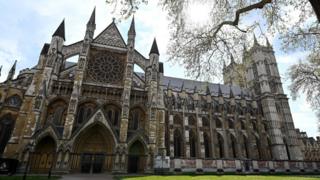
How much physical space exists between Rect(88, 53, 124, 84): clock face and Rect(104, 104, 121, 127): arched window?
10.7 ft

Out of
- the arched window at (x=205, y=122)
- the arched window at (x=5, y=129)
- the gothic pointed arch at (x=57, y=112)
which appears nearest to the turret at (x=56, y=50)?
the gothic pointed arch at (x=57, y=112)

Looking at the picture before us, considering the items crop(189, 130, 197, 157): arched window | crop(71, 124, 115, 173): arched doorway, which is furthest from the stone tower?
crop(71, 124, 115, 173): arched doorway

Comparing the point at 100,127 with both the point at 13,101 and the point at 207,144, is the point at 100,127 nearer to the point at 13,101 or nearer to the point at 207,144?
the point at 13,101

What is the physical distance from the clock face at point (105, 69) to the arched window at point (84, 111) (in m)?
3.29

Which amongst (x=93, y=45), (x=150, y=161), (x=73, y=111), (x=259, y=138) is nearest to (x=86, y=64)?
(x=93, y=45)

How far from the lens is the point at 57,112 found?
22.9 meters

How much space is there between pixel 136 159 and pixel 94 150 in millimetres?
4780

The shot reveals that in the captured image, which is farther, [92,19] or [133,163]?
[92,19]

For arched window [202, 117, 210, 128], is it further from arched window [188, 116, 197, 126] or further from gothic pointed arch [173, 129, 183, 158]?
gothic pointed arch [173, 129, 183, 158]

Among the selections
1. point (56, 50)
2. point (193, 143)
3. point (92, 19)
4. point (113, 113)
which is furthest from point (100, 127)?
point (193, 143)

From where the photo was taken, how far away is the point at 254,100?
4538cm

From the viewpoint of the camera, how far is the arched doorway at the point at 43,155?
64.8 ft

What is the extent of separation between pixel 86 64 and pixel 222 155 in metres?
28.9

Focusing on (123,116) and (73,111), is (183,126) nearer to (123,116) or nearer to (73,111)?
(123,116)
